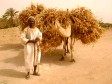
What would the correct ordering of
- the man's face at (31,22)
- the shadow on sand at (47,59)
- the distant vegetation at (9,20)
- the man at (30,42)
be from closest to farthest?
the man's face at (31,22), the man at (30,42), the shadow on sand at (47,59), the distant vegetation at (9,20)

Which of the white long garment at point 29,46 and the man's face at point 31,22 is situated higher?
the man's face at point 31,22

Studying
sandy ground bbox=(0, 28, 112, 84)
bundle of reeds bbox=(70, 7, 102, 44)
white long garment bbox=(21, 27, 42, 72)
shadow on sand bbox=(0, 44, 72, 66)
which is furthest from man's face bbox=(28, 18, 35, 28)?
bundle of reeds bbox=(70, 7, 102, 44)

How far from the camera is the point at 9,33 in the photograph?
22.5 meters

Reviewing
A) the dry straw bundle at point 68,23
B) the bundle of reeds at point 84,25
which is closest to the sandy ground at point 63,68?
the dry straw bundle at point 68,23

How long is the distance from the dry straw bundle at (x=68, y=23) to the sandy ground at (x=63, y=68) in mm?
813

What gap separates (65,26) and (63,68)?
1.47 m

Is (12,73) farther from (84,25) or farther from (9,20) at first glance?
(9,20)

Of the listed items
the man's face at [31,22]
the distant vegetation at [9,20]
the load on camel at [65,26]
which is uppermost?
the man's face at [31,22]

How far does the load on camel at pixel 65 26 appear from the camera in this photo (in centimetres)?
1248

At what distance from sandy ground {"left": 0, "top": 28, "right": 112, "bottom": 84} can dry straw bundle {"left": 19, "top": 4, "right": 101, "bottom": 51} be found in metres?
0.81

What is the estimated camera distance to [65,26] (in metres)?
12.6

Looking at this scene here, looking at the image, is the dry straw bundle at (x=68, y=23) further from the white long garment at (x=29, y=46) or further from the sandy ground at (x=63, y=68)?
the white long garment at (x=29, y=46)

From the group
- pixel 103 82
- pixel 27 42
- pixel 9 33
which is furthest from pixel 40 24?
pixel 9 33

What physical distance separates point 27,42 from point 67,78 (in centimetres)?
165
